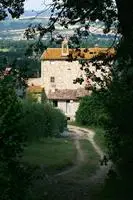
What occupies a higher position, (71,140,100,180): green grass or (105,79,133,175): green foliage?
(105,79,133,175): green foliage

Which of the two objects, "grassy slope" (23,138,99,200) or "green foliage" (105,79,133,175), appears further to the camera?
"grassy slope" (23,138,99,200)

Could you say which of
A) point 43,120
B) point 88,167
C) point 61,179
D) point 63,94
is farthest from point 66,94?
point 61,179

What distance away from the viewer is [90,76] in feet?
51.1

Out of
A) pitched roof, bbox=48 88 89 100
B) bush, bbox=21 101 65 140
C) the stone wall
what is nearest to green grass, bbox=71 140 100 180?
bush, bbox=21 101 65 140

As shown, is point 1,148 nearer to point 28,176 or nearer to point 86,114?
point 28,176

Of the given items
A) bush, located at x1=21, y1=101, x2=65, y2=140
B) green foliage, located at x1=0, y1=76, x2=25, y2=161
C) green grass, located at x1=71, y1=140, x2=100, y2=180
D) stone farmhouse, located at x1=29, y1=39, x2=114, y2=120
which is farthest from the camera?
stone farmhouse, located at x1=29, y1=39, x2=114, y2=120

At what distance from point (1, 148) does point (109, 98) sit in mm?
5057

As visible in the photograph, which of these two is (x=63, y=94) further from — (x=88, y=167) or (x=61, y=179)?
(x=61, y=179)

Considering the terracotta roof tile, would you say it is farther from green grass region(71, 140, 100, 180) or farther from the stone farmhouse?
green grass region(71, 140, 100, 180)

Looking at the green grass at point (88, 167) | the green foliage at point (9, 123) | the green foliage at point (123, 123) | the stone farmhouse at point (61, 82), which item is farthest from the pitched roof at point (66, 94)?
the green foliage at point (9, 123)

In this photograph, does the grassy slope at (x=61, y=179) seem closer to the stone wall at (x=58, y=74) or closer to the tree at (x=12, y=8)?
the tree at (x=12, y=8)

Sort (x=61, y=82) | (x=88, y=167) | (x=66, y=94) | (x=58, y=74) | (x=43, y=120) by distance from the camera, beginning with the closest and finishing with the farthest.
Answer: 1. (x=88, y=167)
2. (x=43, y=120)
3. (x=66, y=94)
4. (x=61, y=82)
5. (x=58, y=74)

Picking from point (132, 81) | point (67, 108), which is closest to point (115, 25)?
point (132, 81)

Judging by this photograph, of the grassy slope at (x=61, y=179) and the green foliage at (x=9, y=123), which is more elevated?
the green foliage at (x=9, y=123)
